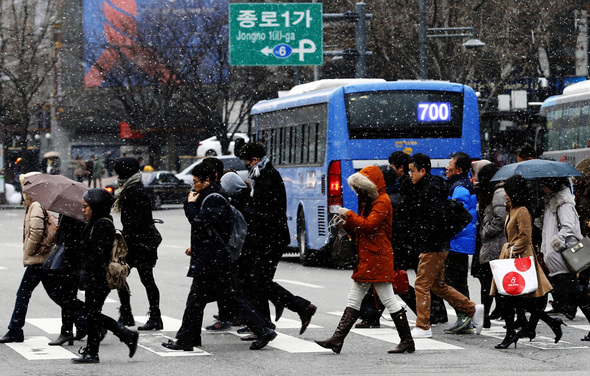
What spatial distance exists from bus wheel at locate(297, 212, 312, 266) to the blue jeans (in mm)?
10257

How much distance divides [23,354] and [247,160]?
2680 millimetres

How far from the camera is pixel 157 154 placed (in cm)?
6359

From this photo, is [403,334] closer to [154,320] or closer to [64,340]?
[154,320]

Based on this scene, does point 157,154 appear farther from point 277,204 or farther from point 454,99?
point 277,204

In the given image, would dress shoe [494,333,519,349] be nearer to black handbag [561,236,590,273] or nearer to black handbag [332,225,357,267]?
black handbag [561,236,590,273]

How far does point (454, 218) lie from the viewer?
34.8 ft

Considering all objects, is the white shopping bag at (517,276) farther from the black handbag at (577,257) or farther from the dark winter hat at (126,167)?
the dark winter hat at (126,167)

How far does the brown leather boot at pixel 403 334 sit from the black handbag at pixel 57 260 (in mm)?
2806

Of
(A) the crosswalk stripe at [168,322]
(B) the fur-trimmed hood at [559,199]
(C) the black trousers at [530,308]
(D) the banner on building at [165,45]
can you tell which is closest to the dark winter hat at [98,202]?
(A) the crosswalk stripe at [168,322]

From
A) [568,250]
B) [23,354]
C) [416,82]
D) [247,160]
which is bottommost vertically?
[23,354]

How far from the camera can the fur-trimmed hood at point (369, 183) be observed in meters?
9.76

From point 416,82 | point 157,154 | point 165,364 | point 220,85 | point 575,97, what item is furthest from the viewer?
point 157,154

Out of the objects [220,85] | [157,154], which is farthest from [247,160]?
[157,154]

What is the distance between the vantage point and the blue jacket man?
36.7 feet
